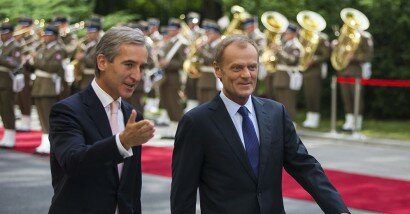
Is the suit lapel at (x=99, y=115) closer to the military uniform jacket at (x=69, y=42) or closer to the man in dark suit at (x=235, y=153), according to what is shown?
the man in dark suit at (x=235, y=153)

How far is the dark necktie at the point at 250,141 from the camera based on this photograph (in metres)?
3.75

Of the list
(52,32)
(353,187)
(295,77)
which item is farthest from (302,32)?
(353,187)

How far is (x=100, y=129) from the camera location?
11.4ft

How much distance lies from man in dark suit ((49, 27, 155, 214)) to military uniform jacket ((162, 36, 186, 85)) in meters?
11.7

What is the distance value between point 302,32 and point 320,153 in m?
4.04

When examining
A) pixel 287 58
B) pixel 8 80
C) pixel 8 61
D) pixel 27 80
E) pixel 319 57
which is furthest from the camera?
pixel 319 57

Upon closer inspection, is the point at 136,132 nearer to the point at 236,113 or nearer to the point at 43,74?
the point at 236,113

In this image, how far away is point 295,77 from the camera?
50.4ft

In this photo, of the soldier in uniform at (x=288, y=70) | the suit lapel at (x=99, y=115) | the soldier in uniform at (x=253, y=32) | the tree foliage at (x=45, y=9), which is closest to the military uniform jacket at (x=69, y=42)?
the soldier in uniform at (x=253, y=32)

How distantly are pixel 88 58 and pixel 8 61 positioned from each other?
4.92 feet

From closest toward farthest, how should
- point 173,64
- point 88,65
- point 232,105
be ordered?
point 232,105 < point 88,65 < point 173,64

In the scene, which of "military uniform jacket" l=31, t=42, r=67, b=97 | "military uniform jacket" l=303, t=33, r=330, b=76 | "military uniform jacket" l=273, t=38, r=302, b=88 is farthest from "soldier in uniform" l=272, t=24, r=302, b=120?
"military uniform jacket" l=31, t=42, r=67, b=97

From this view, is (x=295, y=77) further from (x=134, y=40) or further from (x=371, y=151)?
(x=134, y=40)

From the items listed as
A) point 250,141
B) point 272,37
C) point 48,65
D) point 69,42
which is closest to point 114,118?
point 250,141
